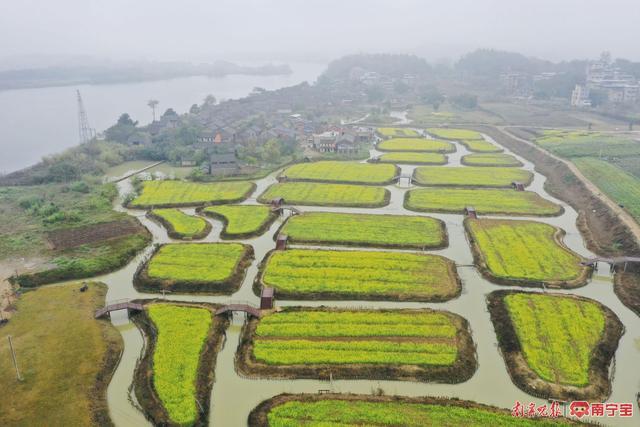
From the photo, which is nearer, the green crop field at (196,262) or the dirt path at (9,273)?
the dirt path at (9,273)

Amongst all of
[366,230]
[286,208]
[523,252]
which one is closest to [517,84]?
[286,208]

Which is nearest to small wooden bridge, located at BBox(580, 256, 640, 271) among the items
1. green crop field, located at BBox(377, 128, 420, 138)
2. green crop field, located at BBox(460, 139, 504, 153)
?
green crop field, located at BBox(460, 139, 504, 153)

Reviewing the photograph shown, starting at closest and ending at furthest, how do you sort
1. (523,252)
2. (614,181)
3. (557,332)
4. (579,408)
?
(579,408), (557,332), (523,252), (614,181)

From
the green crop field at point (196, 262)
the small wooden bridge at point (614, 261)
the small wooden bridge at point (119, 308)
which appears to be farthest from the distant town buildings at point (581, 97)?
the small wooden bridge at point (119, 308)

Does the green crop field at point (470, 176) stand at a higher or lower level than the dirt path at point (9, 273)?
higher

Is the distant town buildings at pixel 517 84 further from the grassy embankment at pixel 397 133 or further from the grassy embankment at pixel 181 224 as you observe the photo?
the grassy embankment at pixel 181 224

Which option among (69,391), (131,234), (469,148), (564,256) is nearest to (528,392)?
(564,256)

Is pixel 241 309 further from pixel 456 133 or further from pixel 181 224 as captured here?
pixel 456 133
